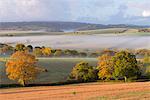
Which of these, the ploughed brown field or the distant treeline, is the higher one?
the distant treeline

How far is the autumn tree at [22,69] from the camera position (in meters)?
74.7

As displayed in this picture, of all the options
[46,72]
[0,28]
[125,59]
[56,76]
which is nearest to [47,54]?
[0,28]

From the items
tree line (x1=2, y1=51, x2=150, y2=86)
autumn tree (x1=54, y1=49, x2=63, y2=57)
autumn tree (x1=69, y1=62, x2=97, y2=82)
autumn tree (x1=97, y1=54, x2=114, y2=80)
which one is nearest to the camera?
tree line (x1=2, y1=51, x2=150, y2=86)

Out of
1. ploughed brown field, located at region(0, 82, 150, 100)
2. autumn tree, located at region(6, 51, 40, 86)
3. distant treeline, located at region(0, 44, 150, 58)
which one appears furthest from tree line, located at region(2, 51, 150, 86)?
distant treeline, located at region(0, 44, 150, 58)

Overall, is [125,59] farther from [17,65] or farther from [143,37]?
[143,37]

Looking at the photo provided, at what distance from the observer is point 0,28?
400 ft

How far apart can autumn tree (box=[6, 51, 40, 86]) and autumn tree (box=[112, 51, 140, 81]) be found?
1457cm

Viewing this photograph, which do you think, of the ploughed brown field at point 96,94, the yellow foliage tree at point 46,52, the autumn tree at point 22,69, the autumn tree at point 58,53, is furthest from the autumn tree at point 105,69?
the autumn tree at point 58,53

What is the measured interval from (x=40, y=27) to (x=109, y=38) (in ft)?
85.3

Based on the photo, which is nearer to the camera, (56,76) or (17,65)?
(17,65)

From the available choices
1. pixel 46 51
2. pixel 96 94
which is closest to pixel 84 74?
pixel 96 94

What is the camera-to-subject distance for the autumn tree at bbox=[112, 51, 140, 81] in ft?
253

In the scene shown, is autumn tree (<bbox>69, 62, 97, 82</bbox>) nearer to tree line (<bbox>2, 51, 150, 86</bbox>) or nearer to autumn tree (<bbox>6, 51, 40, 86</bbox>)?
tree line (<bbox>2, 51, 150, 86</bbox>)

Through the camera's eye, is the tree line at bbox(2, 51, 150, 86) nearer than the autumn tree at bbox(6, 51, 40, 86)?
No
